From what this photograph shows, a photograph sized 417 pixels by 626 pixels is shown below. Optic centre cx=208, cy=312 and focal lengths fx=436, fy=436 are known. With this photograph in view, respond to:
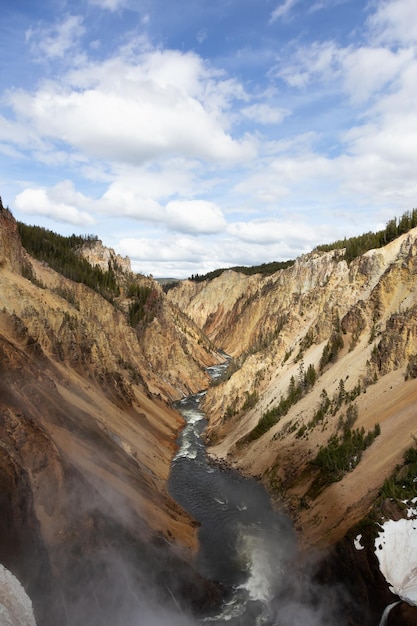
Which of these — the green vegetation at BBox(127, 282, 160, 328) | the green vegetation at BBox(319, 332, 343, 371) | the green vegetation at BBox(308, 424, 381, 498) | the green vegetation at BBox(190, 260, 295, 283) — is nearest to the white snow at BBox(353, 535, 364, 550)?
the green vegetation at BBox(308, 424, 381, 498)

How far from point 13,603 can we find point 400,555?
39.0 ft

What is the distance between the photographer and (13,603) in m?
10.6

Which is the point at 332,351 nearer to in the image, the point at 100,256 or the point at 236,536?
the point at 236,536

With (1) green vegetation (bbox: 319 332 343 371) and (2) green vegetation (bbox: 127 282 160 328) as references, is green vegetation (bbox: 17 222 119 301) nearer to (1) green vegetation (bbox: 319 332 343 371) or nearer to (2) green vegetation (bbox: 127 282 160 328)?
(2) green vegetation (bbox: 127 282 160 328)

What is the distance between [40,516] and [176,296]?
462 ft

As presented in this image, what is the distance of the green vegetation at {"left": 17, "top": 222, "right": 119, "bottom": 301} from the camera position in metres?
64.9

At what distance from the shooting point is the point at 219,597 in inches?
716

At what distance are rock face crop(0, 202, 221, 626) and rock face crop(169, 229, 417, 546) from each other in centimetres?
671

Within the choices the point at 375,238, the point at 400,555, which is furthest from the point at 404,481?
the point at 375,238

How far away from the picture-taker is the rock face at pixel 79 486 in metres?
13.4

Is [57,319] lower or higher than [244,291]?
lower

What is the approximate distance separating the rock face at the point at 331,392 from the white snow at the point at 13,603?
12854mm

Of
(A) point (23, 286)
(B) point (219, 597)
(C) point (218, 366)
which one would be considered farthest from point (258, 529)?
(C) point (218, 366)

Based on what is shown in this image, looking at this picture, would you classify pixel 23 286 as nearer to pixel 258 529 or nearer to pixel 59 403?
pixel 59 403
